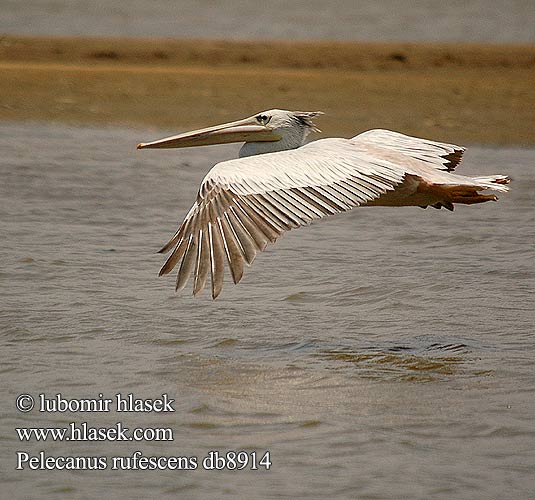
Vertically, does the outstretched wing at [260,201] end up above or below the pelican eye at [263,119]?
below

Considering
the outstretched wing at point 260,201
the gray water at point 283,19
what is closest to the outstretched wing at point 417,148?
the outstretched wing at point 260,201

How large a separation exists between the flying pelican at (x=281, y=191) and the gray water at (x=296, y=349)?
55cm

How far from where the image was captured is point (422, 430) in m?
4.50

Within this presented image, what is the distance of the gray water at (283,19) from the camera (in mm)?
19766

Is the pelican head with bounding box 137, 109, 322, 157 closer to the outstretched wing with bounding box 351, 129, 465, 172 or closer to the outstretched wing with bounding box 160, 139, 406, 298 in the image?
the outstretched wing with bounding box 351, 129, 465, 172

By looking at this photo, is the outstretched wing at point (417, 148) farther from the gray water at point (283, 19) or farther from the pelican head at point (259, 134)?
the gray water at point (283, 19)

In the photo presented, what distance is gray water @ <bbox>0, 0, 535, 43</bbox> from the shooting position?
19.8 metres

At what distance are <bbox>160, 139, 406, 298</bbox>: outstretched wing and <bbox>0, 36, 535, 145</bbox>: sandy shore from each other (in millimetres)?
6758

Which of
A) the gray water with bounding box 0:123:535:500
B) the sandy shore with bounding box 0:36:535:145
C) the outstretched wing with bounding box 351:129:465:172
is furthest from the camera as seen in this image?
the sandy shore with bounding box 0:36:535:145

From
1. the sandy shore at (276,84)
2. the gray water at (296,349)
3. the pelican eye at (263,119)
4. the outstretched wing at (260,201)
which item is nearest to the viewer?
the gray water at (296,349)

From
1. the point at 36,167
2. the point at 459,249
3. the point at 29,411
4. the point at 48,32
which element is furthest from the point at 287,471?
the point at 48,32

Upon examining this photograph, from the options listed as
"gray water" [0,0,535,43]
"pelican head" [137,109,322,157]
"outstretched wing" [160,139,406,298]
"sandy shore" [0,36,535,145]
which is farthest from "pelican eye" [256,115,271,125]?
"gray water" [0,0,535,43]

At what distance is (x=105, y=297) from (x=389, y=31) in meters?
14.9

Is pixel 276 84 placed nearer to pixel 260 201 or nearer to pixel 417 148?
pixel 417 148
